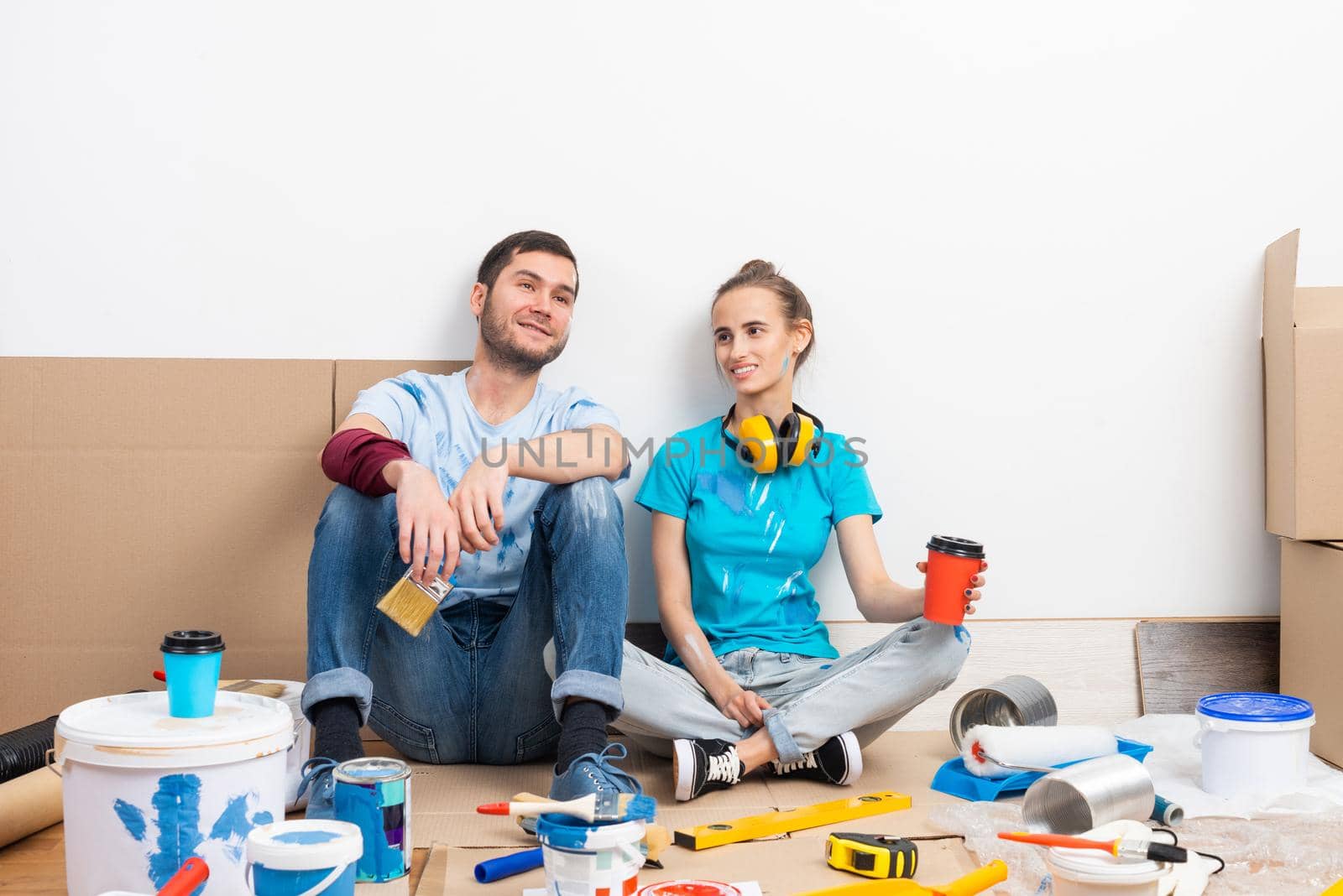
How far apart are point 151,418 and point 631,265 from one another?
38.3 inches

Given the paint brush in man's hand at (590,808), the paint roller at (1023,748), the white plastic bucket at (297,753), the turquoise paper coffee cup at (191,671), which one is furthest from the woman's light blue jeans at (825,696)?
the turquoise paper coffee cup at (191,671)

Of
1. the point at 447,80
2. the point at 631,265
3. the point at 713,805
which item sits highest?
the point at 447,80

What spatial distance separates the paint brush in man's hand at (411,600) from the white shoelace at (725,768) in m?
0.51

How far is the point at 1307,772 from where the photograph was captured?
6.39 ft

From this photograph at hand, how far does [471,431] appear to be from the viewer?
203 centimetres

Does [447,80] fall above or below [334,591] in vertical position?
above

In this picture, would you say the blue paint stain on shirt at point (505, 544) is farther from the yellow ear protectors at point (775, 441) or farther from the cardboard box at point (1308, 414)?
the cardboard box at point (1308, 414)

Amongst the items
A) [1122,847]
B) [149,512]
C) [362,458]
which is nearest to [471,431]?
[362,458]

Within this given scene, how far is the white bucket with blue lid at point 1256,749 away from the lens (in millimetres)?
1792

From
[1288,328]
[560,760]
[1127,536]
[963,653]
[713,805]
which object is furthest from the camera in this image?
[1127,536]

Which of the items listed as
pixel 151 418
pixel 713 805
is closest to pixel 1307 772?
pixel 713 805

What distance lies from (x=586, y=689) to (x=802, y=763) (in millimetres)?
484

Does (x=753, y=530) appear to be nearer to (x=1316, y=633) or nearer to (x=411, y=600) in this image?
(x=411, y=600)

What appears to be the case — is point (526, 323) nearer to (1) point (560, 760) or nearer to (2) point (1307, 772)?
(1) point (560, 760)
